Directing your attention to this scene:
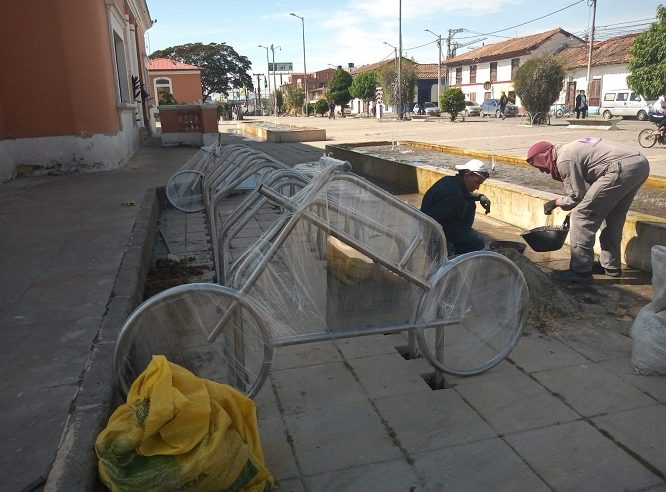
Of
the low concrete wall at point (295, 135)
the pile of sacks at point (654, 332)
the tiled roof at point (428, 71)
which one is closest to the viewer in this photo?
the pile of sacks at point (654, 332)

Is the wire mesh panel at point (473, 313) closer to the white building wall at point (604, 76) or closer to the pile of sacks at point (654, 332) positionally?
the pile of sacks at point (654, 332)

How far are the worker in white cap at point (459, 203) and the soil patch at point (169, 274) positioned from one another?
245 centimetres

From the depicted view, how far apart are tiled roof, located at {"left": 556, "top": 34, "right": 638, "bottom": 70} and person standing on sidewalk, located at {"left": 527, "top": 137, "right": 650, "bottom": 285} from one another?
38992 millimetres

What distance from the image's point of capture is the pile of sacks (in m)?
3.15

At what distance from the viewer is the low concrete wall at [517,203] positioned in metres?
5.06

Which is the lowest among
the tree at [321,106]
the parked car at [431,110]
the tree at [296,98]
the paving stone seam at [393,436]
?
the paving stone seam at [393,436]

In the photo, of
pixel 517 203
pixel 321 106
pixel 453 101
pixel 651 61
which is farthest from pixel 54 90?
pixel 321 106

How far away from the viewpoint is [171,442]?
6.30 feet

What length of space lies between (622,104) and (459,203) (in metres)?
37.6

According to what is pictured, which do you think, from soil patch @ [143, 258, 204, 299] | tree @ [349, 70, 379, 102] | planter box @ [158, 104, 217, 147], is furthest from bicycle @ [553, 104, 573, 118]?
soil patch @ [143, 258, 204, 299]

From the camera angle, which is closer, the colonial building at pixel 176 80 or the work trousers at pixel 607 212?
the work trousers at pixel 607 212

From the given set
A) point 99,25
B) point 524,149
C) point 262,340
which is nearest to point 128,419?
point 262,340

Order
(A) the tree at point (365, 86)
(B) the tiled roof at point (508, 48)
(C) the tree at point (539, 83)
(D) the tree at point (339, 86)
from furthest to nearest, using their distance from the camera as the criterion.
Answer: (D) the tree at point (339, 86) → (A) the tree at point (365, 86) → (B) the tiled roof at point (508, 48) → (C) the tree at point (539, 83)

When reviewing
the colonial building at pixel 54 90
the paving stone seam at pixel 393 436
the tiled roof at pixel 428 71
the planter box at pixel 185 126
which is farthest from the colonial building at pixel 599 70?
the paving stone seam at pixel 393 436
